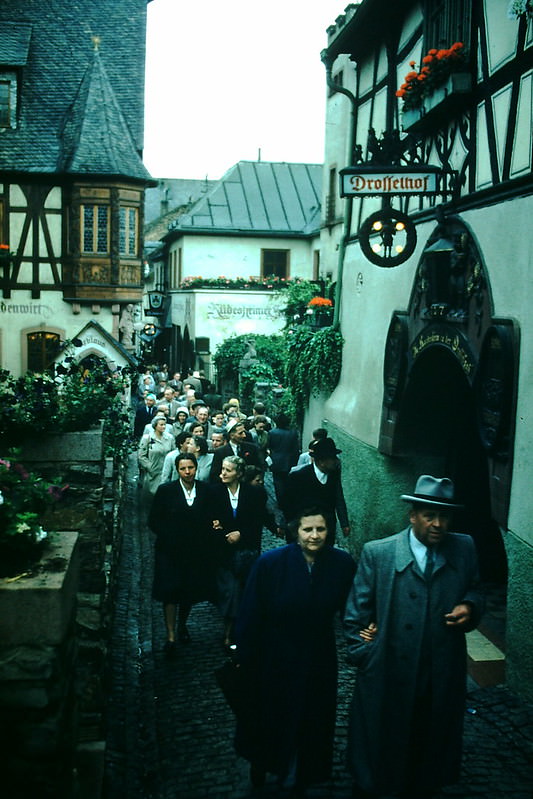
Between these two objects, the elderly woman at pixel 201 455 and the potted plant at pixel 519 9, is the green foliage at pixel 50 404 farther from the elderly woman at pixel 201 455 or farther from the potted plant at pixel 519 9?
the potted plant at pixel 519 9

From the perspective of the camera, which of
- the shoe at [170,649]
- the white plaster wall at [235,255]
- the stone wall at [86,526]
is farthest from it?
the white plaster wall at [235,255]

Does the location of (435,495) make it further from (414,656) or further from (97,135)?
(97,135)

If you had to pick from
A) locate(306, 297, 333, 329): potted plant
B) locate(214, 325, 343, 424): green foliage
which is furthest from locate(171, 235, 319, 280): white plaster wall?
locate(306, 297, 333, 329): potted plant

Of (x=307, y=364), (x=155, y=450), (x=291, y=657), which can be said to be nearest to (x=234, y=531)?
(x=291, y=657)

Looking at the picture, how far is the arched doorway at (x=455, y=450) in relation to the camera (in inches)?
422

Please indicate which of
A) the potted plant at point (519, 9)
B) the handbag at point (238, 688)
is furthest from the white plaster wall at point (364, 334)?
the handbag at point (238, 688)

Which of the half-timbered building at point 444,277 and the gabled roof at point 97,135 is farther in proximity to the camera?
the gabled roof at point 97,135

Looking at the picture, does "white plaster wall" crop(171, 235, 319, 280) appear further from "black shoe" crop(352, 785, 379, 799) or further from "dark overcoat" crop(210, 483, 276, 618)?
"black shoe" crop(352, 785, 379, 799)

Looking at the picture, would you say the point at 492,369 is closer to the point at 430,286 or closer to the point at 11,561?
the point at 430,286

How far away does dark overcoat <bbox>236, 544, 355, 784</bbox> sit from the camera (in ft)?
17.2

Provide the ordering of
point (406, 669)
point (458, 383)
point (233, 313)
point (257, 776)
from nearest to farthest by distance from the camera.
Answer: point (406, 669) < point (257, 776) < point (458, 383) < point (233, 313)

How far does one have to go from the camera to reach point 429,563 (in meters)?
5.14

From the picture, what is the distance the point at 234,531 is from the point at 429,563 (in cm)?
334

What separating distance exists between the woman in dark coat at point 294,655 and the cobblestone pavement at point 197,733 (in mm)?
488
